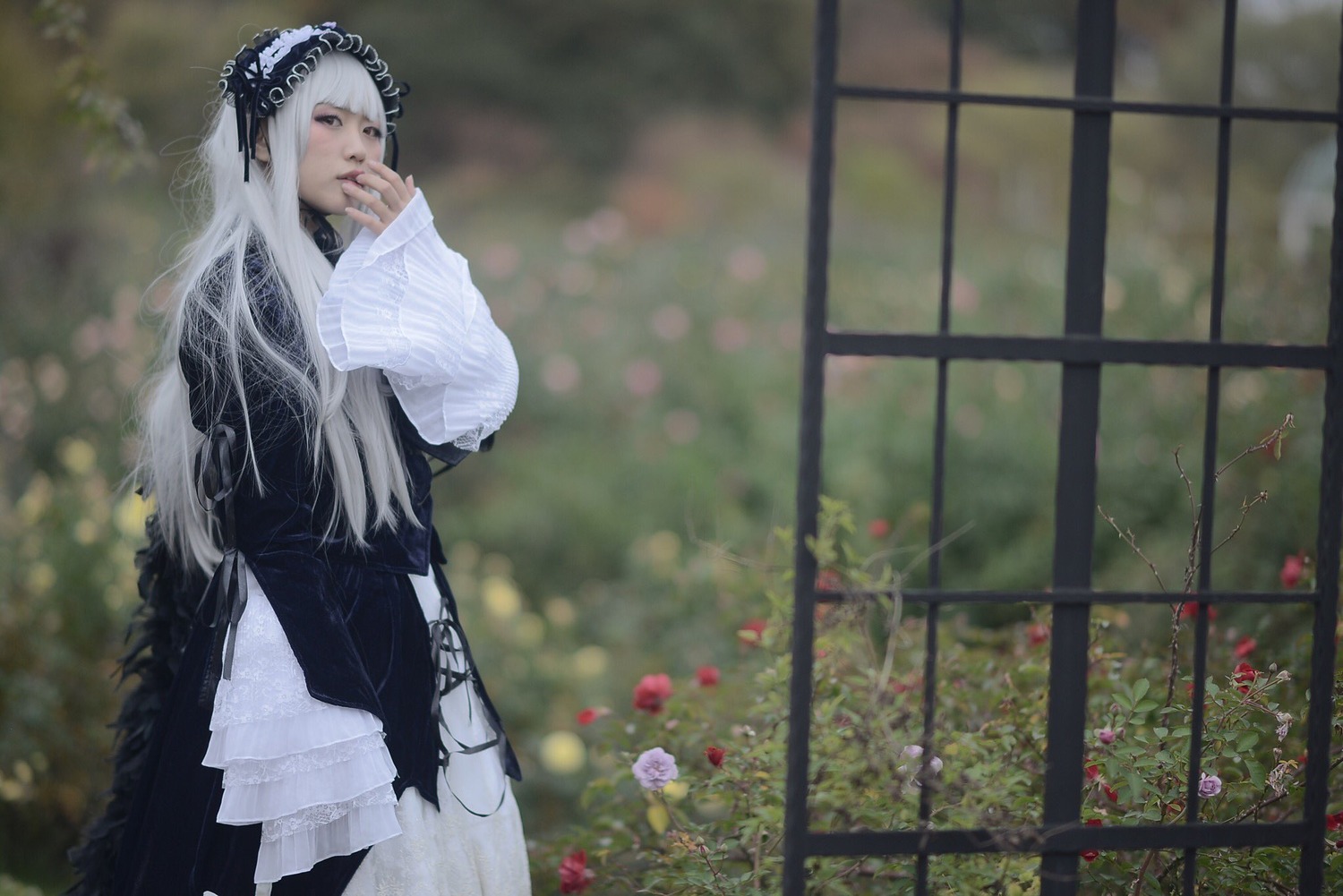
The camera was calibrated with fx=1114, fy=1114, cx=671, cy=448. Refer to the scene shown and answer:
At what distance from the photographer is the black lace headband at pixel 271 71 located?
5.82ft

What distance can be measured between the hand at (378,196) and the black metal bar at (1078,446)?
3.42 ft

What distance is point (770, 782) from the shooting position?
2.01 meters

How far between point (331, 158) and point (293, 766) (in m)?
0.97

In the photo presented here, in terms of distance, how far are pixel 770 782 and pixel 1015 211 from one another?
782 centimetres

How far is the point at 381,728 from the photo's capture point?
173cm

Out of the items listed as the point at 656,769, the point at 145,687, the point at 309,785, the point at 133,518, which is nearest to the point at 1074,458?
the point at 656,769

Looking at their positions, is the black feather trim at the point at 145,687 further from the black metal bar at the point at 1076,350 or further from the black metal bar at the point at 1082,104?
the black metal bar at the point at 1082,104

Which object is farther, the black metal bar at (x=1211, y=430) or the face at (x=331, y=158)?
the face at (x=331, y=158)

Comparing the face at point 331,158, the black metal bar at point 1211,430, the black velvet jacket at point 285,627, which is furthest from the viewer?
the face at point 331,158

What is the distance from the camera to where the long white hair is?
1729 millimetres

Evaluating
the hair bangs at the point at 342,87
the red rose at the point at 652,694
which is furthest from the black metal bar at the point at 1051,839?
the hair bangs at the point at 342,87

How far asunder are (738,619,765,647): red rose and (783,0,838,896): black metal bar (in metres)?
0.48

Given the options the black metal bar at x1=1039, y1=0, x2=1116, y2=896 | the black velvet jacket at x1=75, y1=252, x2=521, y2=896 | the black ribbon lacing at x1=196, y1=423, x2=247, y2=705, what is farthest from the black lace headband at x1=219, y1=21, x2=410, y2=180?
the black metal bar at x1=1039, y1=0, x2=1116, y2=896

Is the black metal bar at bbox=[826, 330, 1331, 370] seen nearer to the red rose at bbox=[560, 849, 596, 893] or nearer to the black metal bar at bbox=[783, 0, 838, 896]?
the black metal bar at bbox=[783, 0, 838, 896]
